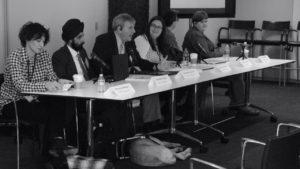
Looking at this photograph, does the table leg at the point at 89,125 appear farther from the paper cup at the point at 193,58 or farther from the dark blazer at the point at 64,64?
the paper cup at the point at 193,58

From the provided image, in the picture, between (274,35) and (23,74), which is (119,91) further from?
(274,35)

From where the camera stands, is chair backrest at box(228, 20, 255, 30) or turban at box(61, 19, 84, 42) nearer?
turban at box(61, 19, 84, 42)

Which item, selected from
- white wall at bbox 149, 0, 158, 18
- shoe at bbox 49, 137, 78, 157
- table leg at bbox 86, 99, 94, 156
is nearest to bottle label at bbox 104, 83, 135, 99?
table leg at bbox 86, 99, 94, 156

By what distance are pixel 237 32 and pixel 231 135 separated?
4.44 meters

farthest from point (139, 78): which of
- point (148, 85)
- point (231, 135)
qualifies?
point (231, 135)

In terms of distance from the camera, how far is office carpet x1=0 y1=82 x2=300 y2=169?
4219mm

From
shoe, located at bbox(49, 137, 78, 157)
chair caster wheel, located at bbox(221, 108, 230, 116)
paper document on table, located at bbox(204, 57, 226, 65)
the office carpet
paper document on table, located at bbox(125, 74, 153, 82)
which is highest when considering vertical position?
paper document on table, located at bbox(204, 57, 226, 65)

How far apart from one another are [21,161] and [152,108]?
1371 millimetres

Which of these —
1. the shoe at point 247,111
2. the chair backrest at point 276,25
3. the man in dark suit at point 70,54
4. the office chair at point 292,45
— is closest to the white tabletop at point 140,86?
the man in dark suit at point 70,54

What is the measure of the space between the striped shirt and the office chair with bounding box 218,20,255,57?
5.14 m

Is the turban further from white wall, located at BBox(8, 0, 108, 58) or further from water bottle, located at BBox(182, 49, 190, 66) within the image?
water bottle, located at BBox(182, 49, 190, 66)

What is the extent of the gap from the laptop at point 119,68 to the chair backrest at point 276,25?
5.00 metres


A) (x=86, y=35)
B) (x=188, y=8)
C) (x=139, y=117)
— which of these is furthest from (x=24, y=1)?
(x=188, y=8)

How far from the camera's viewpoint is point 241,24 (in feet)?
29.7
